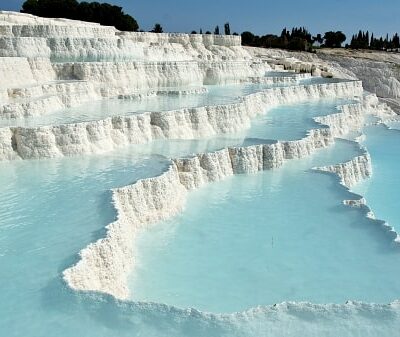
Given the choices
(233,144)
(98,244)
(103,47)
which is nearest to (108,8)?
(103,47)

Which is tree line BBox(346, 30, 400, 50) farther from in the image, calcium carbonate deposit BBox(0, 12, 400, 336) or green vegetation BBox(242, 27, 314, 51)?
calcium carbonate deposit BBox(0, 12, 400, 336)

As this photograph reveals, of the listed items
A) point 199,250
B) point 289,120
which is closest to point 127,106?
point 289,120

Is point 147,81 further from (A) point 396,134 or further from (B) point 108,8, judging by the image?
(B) point 108,8

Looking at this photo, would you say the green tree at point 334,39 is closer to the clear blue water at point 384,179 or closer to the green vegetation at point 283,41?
the green vegetation at point 283,41

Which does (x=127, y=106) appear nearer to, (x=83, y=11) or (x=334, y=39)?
(x=83, y=11)

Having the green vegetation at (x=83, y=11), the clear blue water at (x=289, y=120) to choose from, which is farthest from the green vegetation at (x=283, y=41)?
the clear blue water at (x=289, y=120)
